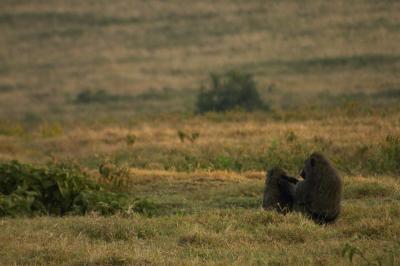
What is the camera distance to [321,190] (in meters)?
9.61

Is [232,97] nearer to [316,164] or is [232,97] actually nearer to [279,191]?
[279,191]

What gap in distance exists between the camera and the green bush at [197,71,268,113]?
2832cm

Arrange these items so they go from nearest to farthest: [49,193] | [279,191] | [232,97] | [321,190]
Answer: [321,190] → [279,191] → [49,193] → [232,97]

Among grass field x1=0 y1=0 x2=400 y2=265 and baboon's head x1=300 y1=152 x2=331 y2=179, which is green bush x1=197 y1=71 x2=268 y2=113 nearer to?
grass field x1=0 y1=0 x2=400 y2=265

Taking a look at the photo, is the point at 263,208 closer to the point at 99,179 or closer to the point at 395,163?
the point at 99,179

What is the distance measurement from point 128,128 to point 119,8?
28.4m

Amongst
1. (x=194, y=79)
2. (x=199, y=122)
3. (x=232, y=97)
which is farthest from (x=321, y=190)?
(x=194, y=79)

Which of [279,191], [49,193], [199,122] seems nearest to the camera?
[279,191]

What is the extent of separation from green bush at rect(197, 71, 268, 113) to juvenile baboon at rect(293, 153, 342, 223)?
18248mm

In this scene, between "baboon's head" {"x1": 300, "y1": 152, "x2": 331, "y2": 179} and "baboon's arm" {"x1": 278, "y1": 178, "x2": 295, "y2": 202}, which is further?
"baboon's arm" {"x1": 278, "y1": 178, "x2": 295, "y2": 202}

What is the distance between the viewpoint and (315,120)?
21688 mm

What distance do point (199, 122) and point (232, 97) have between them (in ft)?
19.7

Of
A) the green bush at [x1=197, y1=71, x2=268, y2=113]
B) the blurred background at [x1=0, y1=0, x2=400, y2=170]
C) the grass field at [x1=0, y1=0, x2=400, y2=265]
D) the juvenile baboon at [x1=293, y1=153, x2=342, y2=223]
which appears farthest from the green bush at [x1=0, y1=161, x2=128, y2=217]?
the green bush at [x1=197, y1=71, x2=268, y2=113]

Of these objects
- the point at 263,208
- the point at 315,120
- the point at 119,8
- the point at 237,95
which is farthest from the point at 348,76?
the point at 263,208
